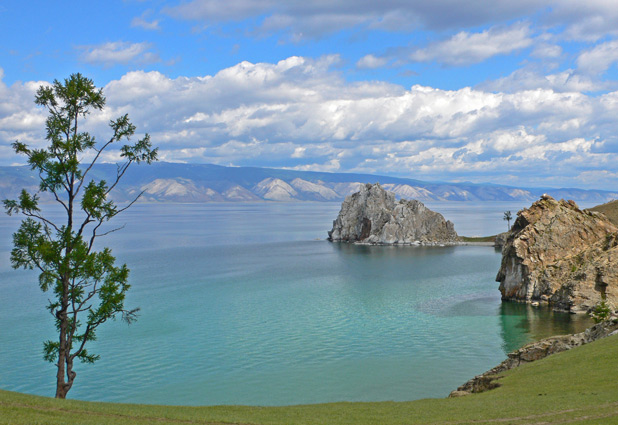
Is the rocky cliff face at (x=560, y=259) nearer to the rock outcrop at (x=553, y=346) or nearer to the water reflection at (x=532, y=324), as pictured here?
the water reflection at (x=532, y=324)

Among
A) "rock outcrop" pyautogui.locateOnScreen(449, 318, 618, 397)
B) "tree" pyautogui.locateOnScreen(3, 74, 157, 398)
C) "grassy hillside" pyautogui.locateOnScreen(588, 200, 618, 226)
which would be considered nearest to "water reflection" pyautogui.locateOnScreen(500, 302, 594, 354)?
"rock outcrop" pyautogui.locateOnScreen(449, 318, 618, 397)

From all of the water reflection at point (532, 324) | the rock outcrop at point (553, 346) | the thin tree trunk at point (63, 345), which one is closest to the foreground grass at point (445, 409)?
the thin tree trunk at point (63, 345)

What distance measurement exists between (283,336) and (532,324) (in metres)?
34.4

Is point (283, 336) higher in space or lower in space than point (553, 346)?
lower

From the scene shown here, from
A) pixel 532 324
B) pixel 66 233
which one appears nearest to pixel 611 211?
pixel 532 324

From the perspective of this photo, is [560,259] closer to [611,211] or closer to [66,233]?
[66,233]

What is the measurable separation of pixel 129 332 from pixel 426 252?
406ft

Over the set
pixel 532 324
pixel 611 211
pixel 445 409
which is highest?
pixel 611 211

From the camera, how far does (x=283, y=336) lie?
63188mm

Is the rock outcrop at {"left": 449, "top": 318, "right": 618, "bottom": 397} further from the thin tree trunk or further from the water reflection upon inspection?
the thin tree trunk

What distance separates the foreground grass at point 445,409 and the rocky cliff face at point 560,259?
43227 millimetres

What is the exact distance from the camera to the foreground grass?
23.3 m

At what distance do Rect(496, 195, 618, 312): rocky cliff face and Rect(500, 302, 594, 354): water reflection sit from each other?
302cm

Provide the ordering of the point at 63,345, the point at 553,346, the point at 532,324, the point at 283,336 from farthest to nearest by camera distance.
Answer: the point at 532,324 → the point at 283,336 → the point at 553,346 → the point at 63,345
